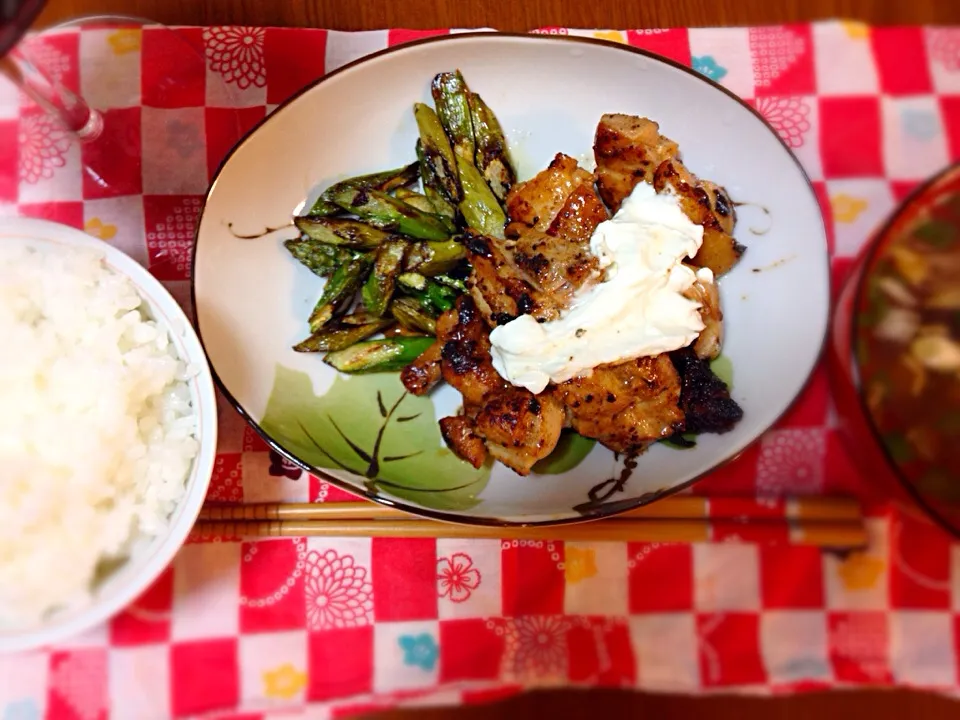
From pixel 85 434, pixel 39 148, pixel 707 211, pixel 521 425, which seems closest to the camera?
pixel 85 434

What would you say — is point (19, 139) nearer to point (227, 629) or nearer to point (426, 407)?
point (426, 407)

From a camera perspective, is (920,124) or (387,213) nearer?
(387,213)

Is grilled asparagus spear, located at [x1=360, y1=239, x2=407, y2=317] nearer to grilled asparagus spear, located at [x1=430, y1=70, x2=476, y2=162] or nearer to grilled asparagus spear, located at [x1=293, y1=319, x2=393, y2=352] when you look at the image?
grilled asparagus spear, located at [x1=293, y1=319, x2=393, y2=352]

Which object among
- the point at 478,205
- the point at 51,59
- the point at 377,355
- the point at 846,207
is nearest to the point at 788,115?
the point at 846,207

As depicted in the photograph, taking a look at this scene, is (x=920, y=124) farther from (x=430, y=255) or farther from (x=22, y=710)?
(x=22, y=710)

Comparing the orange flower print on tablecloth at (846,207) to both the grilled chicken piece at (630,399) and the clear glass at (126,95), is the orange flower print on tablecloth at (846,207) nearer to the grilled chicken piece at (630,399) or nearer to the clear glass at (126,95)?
the grilled chicken piece at (630,399)

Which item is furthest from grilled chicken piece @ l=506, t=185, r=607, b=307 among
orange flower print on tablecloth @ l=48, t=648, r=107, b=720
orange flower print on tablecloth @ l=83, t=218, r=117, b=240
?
orange flower print on tablecloth @ l=48, t=648, r=107, b=720

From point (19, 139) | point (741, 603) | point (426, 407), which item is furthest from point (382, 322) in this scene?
point (741, 603)
